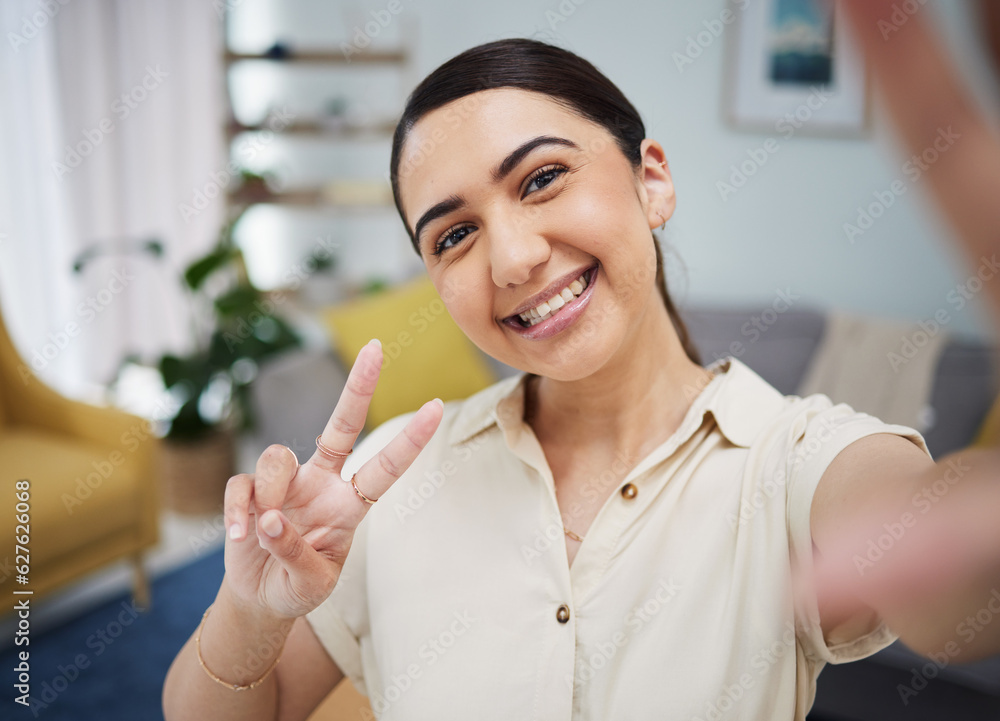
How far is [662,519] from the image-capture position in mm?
914

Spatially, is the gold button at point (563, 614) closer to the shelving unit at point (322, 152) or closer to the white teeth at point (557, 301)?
the white teeth at point (557, 301)

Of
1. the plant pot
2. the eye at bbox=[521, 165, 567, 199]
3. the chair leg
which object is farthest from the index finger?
the plant pot

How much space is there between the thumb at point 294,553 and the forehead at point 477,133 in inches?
15.8

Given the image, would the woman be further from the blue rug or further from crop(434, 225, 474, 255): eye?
the blue rug

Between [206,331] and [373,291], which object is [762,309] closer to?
[373,291]

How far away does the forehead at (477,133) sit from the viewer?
0.87 metres

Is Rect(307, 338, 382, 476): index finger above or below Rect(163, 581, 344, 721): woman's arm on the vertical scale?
above

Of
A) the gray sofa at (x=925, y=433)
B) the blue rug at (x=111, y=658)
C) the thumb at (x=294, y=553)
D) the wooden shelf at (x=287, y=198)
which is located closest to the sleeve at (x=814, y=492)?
the thumb at (x=294, y=553)

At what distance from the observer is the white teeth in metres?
0.89

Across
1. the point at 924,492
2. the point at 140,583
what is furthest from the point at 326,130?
the point at 924,492

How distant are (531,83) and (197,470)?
105 inches

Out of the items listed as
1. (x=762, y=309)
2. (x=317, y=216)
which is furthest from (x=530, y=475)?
(x=317, y=216)

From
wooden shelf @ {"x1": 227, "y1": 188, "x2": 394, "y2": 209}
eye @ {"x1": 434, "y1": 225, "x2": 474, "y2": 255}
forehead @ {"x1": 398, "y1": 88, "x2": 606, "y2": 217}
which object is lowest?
wooden shelf @ {"x1": 227, "y1": 188, "x2": 394, "y2": 209}

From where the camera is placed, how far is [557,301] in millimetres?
888
